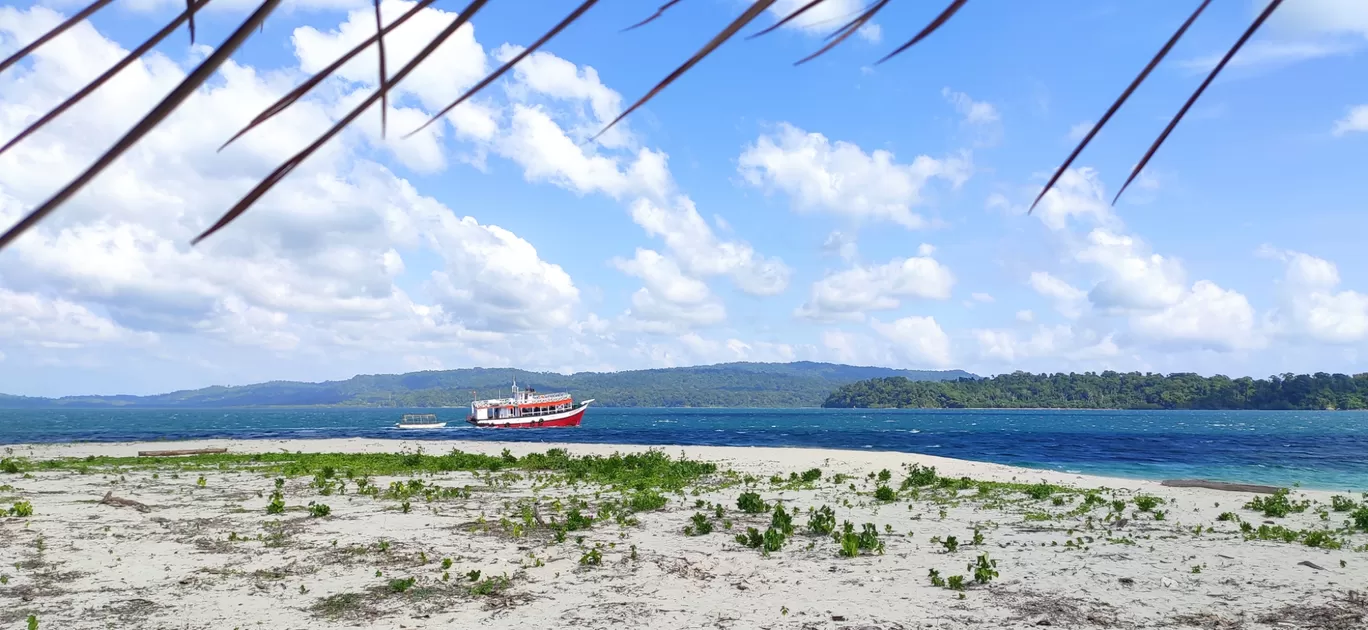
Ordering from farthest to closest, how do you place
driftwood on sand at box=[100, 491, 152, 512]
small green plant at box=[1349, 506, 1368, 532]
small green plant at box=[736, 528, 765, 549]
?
driftwood on sand at box=[100, 491, 152, 512], small green plant at box=[1349, 506, 1368, 532], small green plant at box=[736, 528, 765, 549]

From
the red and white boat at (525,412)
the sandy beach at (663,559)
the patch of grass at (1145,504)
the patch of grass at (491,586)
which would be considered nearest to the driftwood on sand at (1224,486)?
the sandy beach at (663,559)

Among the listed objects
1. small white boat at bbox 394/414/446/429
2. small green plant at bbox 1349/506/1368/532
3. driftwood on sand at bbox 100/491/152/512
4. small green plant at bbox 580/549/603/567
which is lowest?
small white boat at bbox 394/414/446/429

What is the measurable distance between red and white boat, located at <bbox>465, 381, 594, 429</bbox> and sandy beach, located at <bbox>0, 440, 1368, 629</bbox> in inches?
2525

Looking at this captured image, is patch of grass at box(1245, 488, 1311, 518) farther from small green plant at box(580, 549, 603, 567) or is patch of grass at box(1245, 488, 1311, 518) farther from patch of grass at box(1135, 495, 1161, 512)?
small green plant at box(580, 549, 603, 567)

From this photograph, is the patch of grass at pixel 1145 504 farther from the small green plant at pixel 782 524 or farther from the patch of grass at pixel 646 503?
the patch of grass at pixel 646 503

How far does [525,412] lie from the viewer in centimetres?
8519

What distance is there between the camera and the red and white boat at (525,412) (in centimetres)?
8312

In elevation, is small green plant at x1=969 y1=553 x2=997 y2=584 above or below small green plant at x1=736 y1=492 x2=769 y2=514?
below

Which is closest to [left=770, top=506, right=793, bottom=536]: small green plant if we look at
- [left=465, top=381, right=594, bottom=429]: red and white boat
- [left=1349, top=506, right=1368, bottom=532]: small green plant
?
[left=1349, top=506, right=1368, bottom=532]: small green plant

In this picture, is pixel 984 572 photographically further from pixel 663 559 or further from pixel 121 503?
pixel 121 503

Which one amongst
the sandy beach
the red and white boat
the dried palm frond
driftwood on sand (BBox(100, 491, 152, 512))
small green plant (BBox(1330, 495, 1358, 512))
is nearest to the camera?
A: the dried palm frond

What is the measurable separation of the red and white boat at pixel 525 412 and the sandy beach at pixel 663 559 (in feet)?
210

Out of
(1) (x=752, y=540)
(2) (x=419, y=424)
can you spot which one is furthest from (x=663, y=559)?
(2) (x=419, y=424)

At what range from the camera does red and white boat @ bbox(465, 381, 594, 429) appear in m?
83.1
